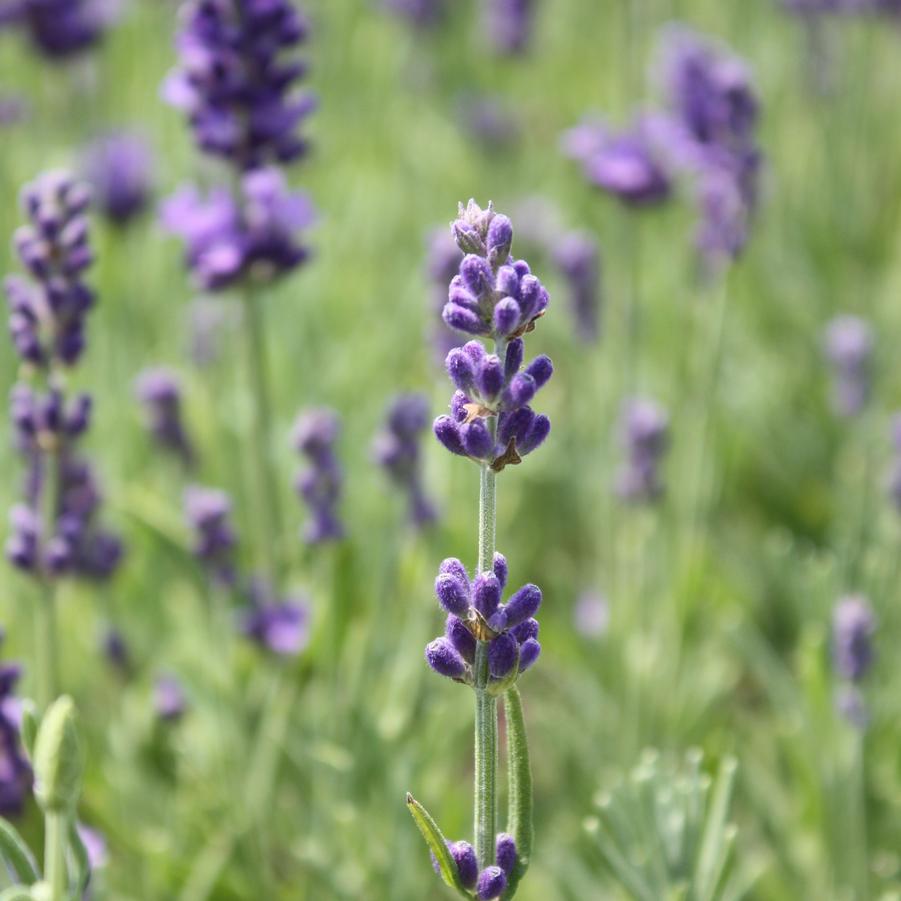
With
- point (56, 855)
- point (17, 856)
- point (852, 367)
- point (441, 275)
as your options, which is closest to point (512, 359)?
point (56, 855)

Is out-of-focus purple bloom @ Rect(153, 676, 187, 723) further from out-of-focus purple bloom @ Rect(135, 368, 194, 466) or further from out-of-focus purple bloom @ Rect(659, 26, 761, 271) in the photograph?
out-of-focus purple bloom @ Rect(659, 26, 761, 271)

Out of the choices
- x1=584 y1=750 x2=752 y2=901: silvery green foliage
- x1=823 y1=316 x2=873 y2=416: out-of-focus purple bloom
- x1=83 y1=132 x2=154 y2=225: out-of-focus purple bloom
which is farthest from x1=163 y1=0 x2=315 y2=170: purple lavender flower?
x1=83 y1=132 x2=154 y2=225: out-of-focus purple bloom

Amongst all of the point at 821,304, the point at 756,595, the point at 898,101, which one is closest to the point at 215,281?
the point at 756,595

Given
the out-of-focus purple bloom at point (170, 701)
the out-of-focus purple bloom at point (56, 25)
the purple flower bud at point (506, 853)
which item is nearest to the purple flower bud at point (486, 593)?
the purple flower bud at point (506, 853)

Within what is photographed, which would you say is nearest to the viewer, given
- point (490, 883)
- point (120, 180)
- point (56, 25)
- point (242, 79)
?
point (490, 883)

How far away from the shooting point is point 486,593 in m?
1.41

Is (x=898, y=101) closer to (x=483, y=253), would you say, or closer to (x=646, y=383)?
(x=646, y=383)

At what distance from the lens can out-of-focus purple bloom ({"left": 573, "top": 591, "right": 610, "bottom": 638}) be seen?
3260 mm

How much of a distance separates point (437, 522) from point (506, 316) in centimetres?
164

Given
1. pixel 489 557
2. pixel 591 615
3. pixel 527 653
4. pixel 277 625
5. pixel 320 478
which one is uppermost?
pixel 489 557

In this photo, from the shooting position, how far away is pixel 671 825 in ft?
6.16

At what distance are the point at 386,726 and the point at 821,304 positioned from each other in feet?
8.77

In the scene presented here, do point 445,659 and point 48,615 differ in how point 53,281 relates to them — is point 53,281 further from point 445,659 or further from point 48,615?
point 445,659

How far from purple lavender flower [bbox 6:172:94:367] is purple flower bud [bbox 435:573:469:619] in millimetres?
919
